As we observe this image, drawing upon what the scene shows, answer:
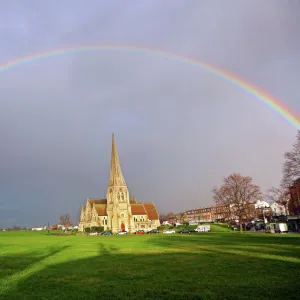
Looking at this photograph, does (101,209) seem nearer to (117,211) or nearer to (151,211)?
(117,211)

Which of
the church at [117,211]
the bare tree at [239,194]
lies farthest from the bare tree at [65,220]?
the bare tree at [239,194]

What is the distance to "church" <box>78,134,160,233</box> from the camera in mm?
130212

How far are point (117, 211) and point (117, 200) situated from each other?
4.55 meters

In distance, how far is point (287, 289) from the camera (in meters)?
11.0

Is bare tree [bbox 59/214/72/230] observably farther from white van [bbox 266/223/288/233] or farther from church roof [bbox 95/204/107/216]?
white van [bbox 266/223/288/233]

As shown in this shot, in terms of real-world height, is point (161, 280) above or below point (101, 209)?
below

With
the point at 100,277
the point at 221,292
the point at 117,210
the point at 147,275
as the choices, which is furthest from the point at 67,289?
the point at 117,210

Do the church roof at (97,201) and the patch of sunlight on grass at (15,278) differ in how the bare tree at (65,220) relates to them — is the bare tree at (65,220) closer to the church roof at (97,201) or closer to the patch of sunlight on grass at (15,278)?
the church roof at (97,201)

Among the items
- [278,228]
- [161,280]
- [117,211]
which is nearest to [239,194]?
[278,228]

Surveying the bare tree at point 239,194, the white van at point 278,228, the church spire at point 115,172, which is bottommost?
the white van at point 278,228

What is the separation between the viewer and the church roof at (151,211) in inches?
5723

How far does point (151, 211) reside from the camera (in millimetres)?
148250

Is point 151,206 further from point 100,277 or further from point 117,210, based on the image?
point 100,277

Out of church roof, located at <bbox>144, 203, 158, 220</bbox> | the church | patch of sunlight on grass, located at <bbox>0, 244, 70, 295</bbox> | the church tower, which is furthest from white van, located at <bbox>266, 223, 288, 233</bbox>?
church roof, located at <bbox>144, 203, 158, 220</bbox>
